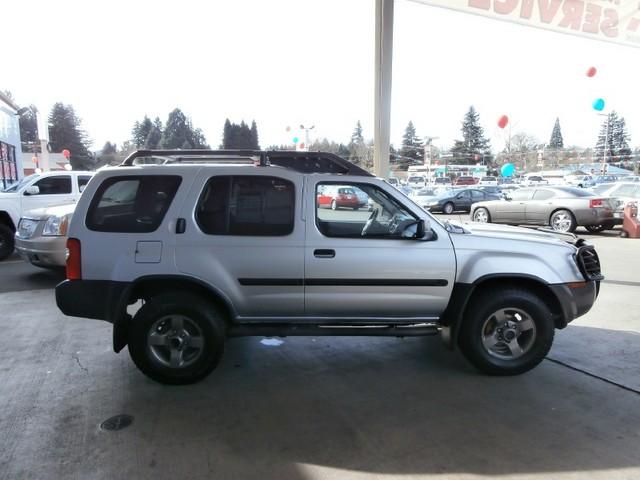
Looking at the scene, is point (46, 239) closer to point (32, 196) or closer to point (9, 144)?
point (32, 196)

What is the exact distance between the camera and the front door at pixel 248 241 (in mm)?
3936

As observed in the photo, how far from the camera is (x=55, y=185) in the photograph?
10.4 meters

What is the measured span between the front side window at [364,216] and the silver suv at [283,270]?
0.01 meters

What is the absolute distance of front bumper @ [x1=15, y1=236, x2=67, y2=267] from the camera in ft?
24.5

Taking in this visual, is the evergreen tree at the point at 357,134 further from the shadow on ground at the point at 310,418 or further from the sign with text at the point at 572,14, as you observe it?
the shadow on ground at the point at 310,418

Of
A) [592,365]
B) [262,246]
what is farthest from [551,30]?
[262,246]

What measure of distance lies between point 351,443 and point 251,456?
0.66 m

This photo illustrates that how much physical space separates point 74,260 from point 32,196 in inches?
296

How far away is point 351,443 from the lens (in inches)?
122

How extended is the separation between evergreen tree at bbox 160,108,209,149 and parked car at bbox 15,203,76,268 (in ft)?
138

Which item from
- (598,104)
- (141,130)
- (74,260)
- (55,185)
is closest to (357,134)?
(141,130)

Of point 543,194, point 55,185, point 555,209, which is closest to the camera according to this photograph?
point 55,185

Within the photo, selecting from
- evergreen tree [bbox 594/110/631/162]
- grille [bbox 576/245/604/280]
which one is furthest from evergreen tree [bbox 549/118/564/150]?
grille [bbox 576/245/604/280]

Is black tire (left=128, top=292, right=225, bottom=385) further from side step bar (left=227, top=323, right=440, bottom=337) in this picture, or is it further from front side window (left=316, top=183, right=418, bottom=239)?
front side window (left=316, top=183, right=418, bottom=239)
